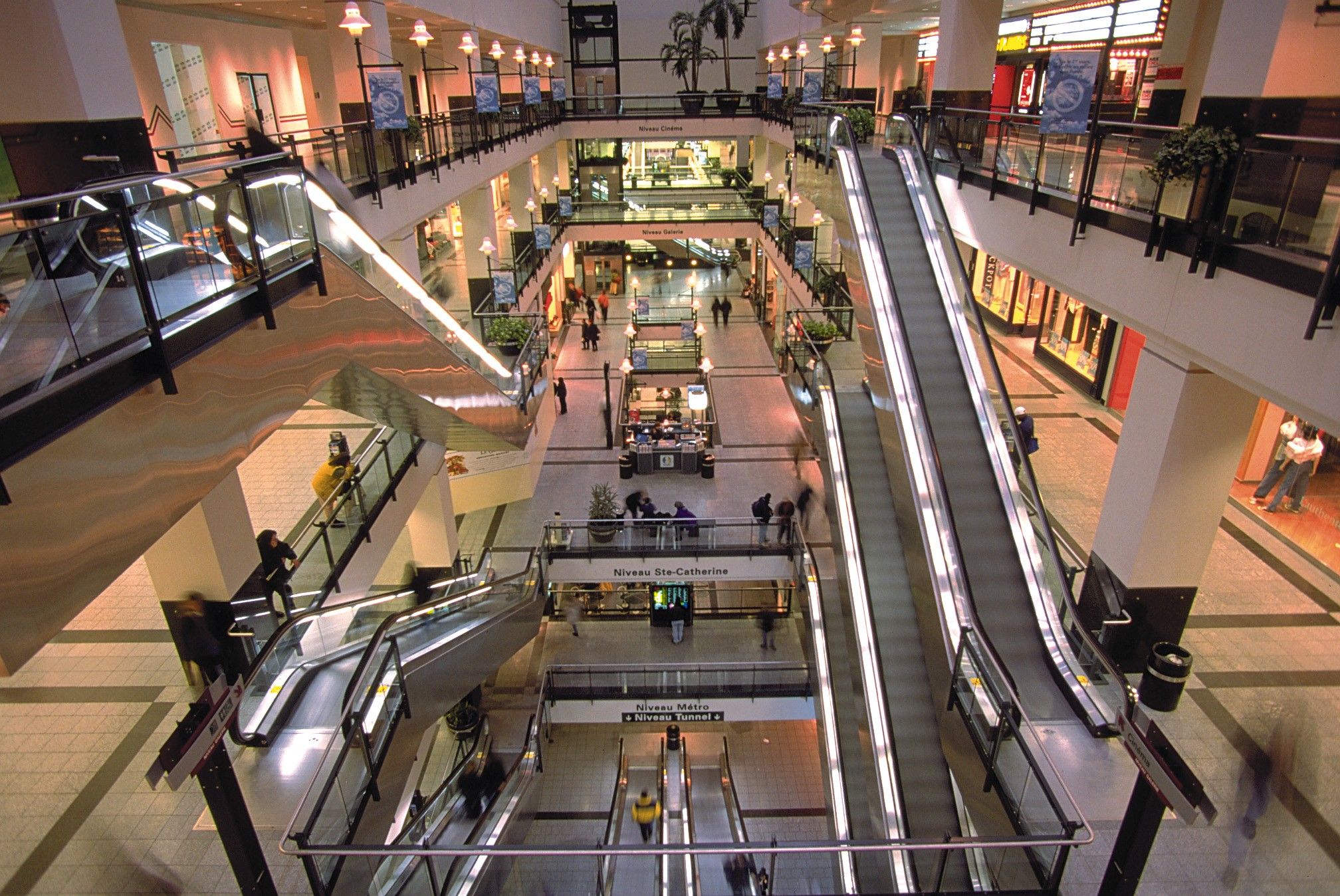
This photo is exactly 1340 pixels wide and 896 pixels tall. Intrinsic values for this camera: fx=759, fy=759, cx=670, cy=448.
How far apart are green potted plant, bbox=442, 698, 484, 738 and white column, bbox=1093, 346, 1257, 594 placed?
26.2ft

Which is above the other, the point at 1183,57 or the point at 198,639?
the point at 1183,57

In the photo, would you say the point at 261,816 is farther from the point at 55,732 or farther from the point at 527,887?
the point at 527,887

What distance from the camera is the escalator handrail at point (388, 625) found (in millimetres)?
4941

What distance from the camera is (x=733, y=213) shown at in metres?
24.8

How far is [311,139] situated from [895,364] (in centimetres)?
604

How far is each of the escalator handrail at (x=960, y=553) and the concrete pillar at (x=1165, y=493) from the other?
1.88 m

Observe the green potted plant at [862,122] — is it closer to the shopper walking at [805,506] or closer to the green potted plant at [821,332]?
the green potted plant at [821,332]

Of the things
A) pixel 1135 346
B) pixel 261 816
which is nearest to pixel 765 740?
pixel 261 816

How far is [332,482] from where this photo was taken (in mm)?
8250

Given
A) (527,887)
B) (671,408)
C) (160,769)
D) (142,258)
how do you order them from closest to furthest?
(160,769) → (142,258) → (527,887) → (671,408)

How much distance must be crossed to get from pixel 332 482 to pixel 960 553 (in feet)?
21.0

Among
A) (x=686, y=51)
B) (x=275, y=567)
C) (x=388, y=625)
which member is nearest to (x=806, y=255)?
(x=275, y=567)

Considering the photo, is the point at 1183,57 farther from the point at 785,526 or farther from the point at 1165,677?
the point at 1165,677

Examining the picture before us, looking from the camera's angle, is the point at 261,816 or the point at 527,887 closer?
the point at 261,816
